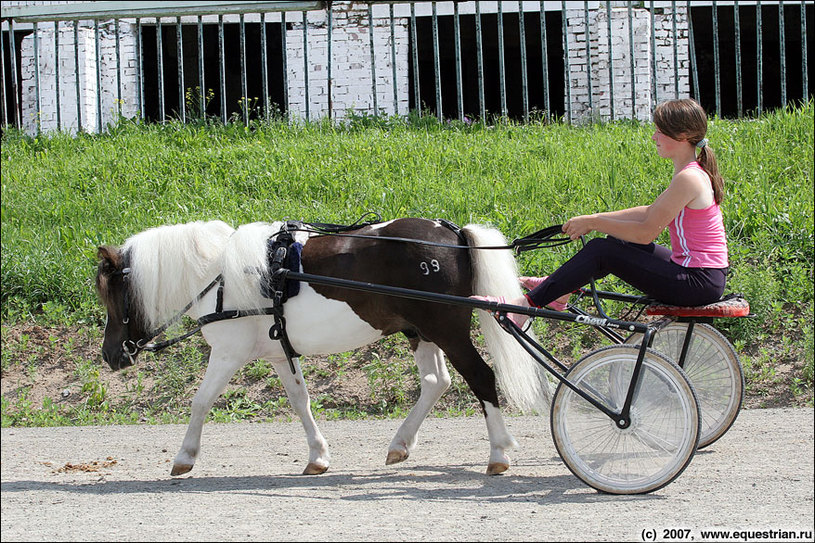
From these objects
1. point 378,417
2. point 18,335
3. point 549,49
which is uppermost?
point 549,49

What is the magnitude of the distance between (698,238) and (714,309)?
1.16 feet

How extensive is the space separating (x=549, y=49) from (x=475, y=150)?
23.4ft

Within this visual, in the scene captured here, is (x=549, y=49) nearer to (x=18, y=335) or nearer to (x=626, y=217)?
(x=18, y=335)

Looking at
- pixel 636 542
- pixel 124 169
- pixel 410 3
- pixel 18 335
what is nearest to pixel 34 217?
pixel 124 169

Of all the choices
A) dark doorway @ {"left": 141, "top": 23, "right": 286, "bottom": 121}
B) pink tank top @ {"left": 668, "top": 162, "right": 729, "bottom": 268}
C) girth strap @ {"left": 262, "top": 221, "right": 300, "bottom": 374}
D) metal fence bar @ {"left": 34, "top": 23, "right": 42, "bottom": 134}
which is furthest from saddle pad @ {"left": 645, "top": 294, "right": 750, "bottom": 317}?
dark doorway @ {"left": 141, "top": 23, "right": 286, "bottom": 121}

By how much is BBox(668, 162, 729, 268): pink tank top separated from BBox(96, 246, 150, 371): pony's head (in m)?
3.06

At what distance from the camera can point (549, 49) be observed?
16219 millimetres

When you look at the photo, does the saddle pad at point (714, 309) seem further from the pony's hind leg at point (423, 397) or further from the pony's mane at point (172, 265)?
the pony's mane at point (172, 265)

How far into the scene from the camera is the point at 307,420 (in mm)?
5152

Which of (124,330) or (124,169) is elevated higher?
(124,169)

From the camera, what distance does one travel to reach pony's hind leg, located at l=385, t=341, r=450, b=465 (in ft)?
16.6

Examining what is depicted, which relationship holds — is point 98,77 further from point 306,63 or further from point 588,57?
point 588,57

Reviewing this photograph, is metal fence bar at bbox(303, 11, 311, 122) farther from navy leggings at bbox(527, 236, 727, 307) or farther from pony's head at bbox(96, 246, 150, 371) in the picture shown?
navy leggings at bbox(527, 236, 727, 307)

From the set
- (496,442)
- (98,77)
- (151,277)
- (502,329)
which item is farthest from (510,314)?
(98,77)
